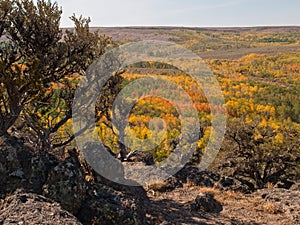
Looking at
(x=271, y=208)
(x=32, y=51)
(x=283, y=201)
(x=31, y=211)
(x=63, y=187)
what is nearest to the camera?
(x=31, y=211)

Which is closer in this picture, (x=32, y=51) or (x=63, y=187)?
(x=63, y=187)

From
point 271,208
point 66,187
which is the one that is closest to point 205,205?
point 271,208

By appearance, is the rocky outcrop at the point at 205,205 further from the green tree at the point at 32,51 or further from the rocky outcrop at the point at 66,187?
the green tree at the point at 32,51

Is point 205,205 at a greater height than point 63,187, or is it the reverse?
point 63,187

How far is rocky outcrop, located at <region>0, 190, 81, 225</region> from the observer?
7.15 meters

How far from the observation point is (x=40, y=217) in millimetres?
7250

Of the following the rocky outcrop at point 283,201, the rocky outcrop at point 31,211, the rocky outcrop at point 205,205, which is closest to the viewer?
the rocky outcrop at point 31,211

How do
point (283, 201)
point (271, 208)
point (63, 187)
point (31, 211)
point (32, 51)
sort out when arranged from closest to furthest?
point (31, 211), point (63, 187), point (32, 51), point (271, 208), point (283, 201)

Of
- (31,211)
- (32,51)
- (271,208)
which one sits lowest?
(271,208)

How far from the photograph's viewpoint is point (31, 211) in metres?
7.39

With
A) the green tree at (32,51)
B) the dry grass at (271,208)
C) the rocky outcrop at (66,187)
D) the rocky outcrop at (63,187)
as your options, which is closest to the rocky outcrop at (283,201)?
the dry grass at (271,208)

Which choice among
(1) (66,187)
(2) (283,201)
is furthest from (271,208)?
(1) (66,187)

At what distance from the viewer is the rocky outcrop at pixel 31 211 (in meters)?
7.15

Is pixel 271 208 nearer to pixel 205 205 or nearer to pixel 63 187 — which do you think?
pixel 205 205
